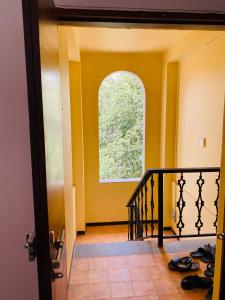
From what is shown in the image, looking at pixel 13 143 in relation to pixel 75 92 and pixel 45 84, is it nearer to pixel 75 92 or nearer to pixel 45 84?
pixel 45 84

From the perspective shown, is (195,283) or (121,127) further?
(121,127)

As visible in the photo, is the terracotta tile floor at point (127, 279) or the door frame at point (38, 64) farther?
the terracotta tile floor at point (127, 279)

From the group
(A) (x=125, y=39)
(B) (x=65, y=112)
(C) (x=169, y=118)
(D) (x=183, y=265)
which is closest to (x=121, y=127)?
(C) (x=169, y=118)

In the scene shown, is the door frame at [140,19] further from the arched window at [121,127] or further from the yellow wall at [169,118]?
the arched window at [121,127]

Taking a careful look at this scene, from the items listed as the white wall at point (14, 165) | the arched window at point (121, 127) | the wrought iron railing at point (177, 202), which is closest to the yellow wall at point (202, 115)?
the wrought iron railing at point (177, 202)

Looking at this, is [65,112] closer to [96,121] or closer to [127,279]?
[127,279]

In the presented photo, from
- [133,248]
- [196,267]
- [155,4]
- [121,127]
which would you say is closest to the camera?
[155,4]

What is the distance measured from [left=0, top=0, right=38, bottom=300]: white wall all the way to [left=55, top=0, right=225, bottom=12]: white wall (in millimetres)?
321

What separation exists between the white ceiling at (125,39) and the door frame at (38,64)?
7.16 ft

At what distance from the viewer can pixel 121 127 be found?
512cm

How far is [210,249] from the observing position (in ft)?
8.94

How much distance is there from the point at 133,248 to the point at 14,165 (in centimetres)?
196

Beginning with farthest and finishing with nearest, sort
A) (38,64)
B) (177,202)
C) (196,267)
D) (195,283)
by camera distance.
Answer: (177,202), (196,267), (195,283), (38,64)

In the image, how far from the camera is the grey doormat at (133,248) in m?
2.82
